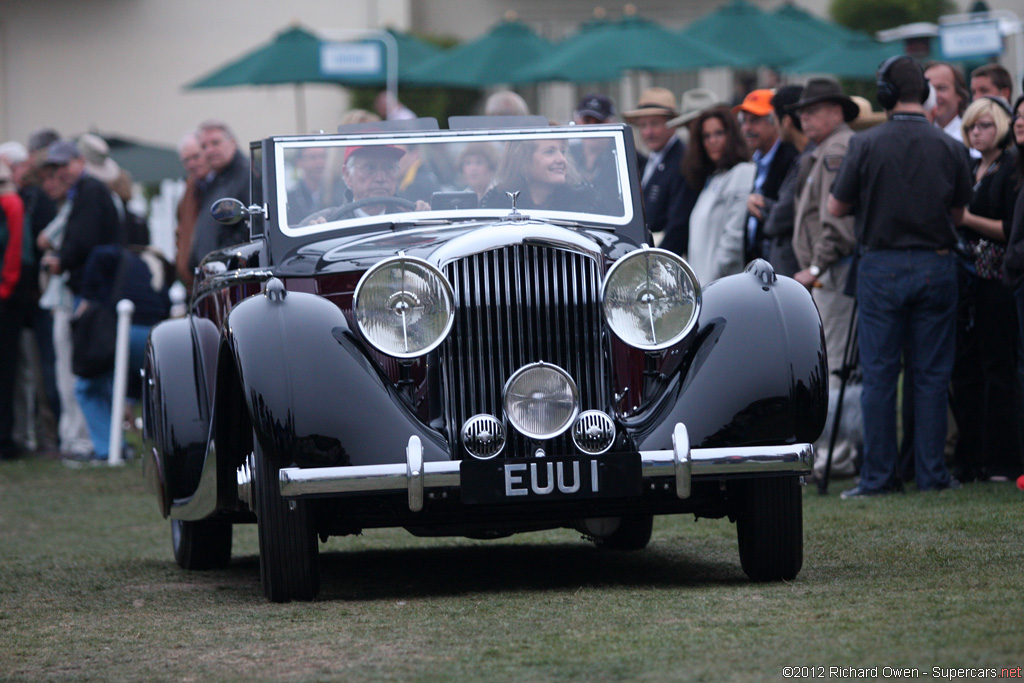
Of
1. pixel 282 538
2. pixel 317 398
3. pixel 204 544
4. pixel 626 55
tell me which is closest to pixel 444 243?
pixel 317 398

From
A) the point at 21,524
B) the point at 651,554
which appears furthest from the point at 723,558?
the point at 21,524

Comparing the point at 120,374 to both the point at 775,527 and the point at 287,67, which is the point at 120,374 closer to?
the point at 287,67

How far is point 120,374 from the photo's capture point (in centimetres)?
1138

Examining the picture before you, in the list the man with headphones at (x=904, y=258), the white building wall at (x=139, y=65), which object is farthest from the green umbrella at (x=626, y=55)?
the man with headphones at (x=904, y=258)

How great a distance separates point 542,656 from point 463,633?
1.63 feet

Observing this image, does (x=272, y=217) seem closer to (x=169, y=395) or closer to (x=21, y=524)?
(x=169, y=395)

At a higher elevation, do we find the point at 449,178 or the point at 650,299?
the point at 449,178

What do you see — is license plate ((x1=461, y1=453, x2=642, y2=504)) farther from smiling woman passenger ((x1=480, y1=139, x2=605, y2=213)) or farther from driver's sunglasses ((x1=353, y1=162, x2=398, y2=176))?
driver's sunglasses ((x1=353, y1=162, x2=398, y2=176))

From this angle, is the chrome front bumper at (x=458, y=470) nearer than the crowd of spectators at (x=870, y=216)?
Yes

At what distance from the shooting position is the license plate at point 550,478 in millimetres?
4848

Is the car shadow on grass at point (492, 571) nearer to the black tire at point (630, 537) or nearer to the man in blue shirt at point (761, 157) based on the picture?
the black tire at point (630, 537)

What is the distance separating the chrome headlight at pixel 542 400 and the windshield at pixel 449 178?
128cm

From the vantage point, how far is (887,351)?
752 centimetres

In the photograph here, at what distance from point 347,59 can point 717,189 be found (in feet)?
29.9
